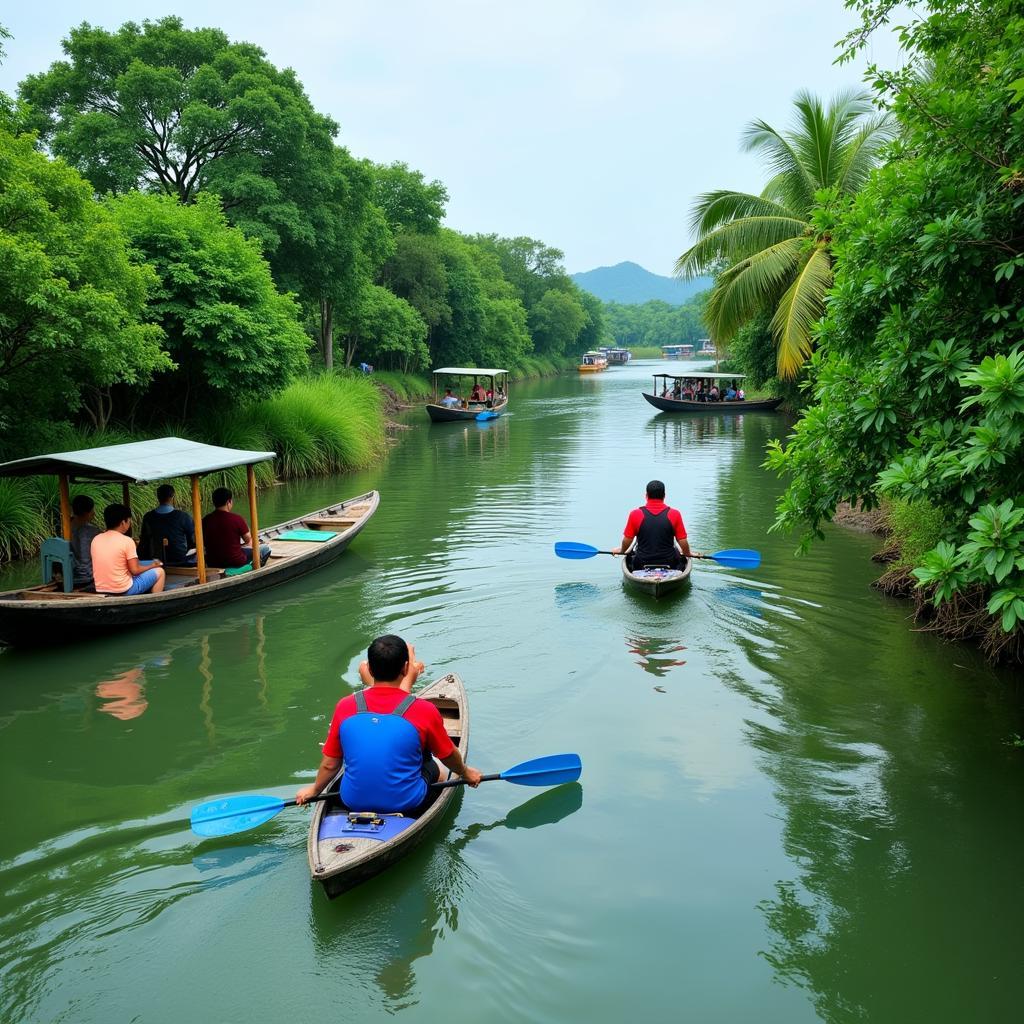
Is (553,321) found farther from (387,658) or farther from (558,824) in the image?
(387,658)

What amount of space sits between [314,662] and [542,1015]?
5.05 meters

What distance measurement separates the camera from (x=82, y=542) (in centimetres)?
941

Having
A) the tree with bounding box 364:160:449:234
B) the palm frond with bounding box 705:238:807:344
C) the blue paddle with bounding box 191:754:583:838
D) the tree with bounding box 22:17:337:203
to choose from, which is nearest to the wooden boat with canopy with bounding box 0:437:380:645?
the blue paddle with bounding box 191:754:583:838

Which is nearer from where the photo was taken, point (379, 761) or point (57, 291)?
point (379, 761)

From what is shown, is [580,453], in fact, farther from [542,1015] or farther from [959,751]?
[542,1015]

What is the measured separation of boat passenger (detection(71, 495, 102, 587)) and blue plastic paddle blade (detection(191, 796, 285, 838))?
510 cm

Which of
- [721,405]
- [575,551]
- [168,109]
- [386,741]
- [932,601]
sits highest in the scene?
[168,109]

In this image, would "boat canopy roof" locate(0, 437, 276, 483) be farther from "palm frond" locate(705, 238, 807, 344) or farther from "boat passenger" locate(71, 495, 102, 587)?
"palm frond" locate(705, 238, 807, 344)

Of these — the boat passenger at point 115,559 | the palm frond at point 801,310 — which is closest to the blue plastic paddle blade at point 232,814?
the boat passenger at point 115,559

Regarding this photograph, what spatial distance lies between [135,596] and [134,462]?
1493 mm

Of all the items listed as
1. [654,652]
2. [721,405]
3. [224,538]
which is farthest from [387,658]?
[721,405]

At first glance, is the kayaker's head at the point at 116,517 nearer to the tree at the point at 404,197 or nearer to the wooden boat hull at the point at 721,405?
the wooden boat hull at the point at 721,405

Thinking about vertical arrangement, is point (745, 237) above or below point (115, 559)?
above

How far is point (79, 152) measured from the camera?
25.5 meters
